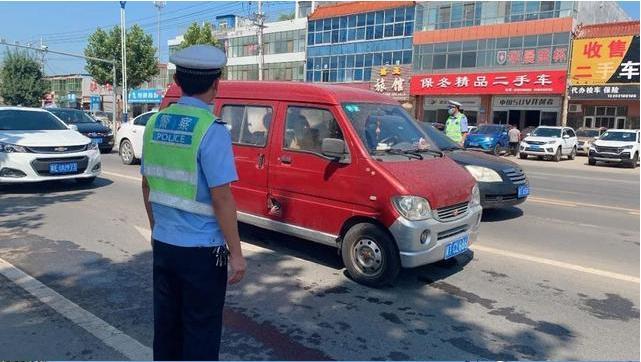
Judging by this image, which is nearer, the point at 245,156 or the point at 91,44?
the point at 245,156

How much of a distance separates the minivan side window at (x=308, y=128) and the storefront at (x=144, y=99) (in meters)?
58.7

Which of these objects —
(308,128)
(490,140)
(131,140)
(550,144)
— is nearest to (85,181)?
(131,140)

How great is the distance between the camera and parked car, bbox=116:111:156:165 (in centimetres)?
1317

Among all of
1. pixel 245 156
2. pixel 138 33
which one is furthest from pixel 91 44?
pixel 245 156

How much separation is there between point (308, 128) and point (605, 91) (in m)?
33.1

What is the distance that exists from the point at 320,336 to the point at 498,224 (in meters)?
4.81

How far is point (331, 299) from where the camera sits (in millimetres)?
4484

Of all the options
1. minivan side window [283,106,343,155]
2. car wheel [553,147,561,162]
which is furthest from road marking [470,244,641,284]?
car wheel [553,147,561,162]

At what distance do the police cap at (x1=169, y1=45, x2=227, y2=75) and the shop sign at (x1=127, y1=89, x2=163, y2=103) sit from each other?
61.3m

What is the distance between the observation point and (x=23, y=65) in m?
52.9

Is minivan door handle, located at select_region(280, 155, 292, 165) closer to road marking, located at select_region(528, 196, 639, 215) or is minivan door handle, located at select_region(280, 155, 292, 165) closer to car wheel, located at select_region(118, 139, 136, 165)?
road marking, located at select_region(528, 196, 639, 215)

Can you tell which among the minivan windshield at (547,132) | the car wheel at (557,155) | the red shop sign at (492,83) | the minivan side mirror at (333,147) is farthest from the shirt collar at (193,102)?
the red shop sign at (492,83)

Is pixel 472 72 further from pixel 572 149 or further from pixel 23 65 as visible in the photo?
pixel 23 65

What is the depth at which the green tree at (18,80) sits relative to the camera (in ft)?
170
